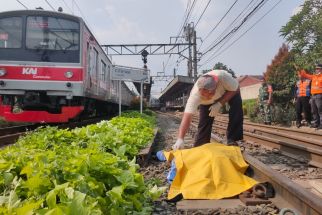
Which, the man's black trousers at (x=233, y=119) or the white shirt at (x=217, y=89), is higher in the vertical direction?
the white shirt at (x=217, y=89)

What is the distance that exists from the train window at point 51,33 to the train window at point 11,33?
0.25 m

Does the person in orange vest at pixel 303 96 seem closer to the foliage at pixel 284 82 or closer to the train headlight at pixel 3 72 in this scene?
the foliage at pixel 284 82

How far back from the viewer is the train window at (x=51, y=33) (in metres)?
11.9

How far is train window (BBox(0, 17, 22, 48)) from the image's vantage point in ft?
38.9

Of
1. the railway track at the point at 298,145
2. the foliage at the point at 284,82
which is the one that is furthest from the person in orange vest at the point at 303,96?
the foliage at the point at 284,82

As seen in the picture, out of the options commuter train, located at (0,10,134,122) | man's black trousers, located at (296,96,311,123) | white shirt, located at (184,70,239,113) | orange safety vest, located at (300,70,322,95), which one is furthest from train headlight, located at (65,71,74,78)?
man's black trousers, located at (296,96,311,123)

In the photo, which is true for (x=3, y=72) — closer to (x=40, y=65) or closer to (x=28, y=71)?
(x=28, y=71)

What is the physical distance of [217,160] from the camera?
4.25 m

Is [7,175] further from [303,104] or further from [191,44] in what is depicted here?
[191,44]

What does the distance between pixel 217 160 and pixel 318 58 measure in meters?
15.5

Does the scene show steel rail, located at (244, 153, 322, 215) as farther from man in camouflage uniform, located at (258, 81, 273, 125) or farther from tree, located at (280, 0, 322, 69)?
tree, located at (280, 0, 322, 69)

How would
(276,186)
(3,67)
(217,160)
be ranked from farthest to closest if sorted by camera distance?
(3,67) < (217,160) < (276,186)

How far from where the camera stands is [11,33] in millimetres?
11961

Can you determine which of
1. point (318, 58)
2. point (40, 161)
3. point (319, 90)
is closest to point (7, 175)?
point (40, 161)
